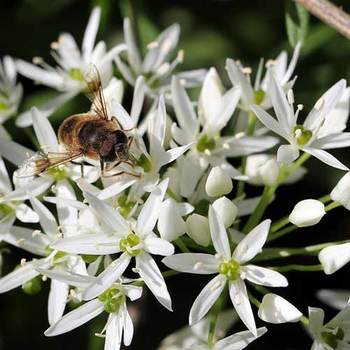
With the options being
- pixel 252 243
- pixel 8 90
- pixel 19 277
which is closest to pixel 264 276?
pixel 252 243

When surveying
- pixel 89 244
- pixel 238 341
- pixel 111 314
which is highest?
pixel 89 244

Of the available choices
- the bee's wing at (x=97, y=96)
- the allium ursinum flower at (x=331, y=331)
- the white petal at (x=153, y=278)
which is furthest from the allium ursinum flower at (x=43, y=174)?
the allium ursinum flower at (x=331, y=331)

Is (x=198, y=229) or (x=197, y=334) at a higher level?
(x=198, y=229)

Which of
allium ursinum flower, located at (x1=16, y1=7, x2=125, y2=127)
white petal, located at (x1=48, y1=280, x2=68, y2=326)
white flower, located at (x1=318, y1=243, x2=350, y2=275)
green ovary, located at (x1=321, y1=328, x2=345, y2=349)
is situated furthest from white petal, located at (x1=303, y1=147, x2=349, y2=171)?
allium ursinum flower, located at (x1=16, y1=7, x2=125, y2=127)

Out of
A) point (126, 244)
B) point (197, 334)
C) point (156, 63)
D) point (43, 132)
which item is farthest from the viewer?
point (156, 63)

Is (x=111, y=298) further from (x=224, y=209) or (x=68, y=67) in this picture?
(x=68, y=67)

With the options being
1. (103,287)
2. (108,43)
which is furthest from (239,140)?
(108,43)
